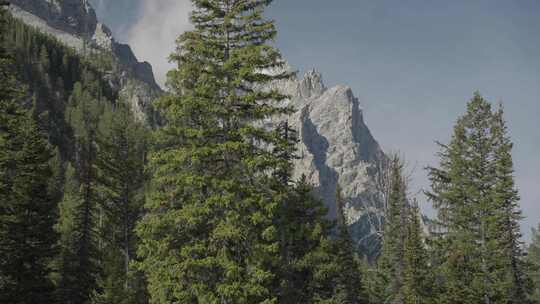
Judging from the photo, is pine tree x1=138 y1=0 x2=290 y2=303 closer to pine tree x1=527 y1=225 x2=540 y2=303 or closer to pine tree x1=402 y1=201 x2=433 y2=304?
pine tree x1=402 y1=201 x2=433 y2=304

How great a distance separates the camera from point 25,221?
70.2 feet

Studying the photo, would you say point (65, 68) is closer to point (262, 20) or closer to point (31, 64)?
point (31, 64)

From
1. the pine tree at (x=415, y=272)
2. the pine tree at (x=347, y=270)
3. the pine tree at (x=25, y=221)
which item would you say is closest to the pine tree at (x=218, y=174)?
the pine tree at (x=25, y=221)

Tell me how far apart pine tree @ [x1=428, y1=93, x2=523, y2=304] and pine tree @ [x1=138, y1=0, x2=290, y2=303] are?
758 inches

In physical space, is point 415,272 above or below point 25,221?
below

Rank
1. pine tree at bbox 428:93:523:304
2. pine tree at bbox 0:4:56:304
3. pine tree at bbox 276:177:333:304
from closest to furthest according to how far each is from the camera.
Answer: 1. pine tree at bbox 0:4:56:304
2. pine tree at bbox 276:177:333:304
3. pine tree at bbox 428:93:523:304

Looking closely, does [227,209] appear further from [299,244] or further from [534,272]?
[534,272]

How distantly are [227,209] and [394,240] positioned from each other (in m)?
27.7

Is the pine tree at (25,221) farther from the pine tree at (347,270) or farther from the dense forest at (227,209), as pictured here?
the pine tree at (347,270)

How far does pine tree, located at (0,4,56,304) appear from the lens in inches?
790

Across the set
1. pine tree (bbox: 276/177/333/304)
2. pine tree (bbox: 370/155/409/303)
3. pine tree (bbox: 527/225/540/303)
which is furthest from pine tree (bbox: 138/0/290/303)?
pine tree (bbox: 527/225/540/303)

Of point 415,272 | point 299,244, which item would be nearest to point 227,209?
point 299,244

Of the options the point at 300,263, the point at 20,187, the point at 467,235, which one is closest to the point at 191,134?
the point at 300,263

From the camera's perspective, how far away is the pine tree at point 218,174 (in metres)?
14.0
